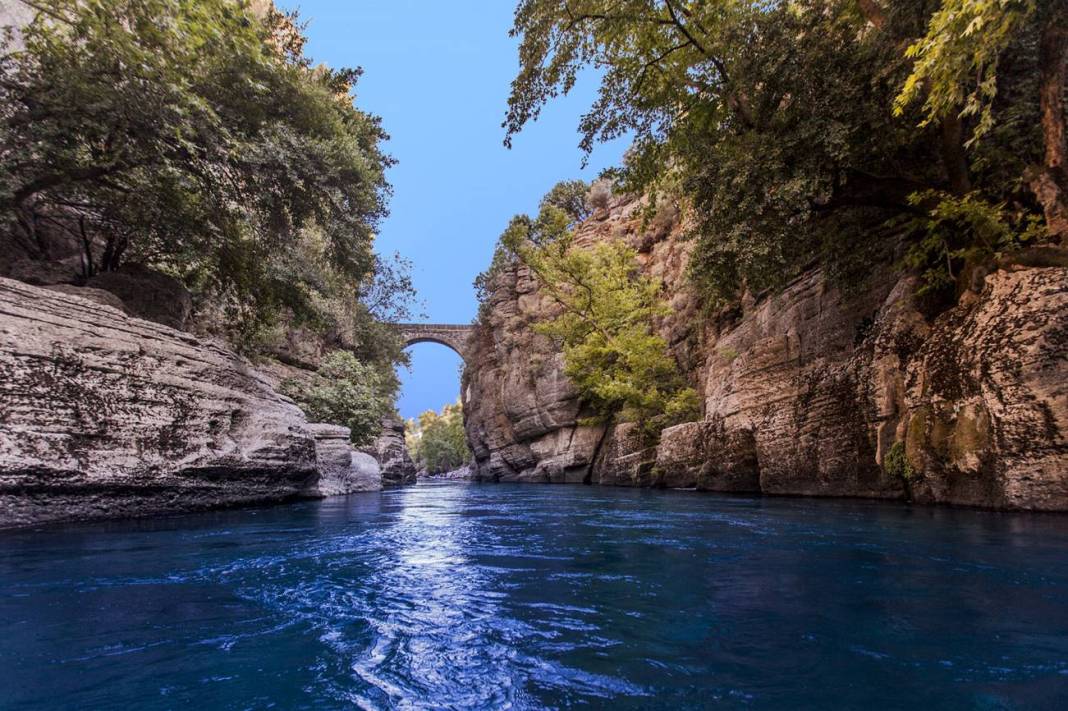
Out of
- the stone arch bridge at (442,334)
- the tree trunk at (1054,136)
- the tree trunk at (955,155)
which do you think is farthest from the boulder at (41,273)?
the stone arch bridge at (442,334)

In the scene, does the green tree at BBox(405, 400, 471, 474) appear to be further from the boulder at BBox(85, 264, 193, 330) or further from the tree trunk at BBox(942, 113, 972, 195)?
the tree trunk at BBox(942, 113, 972, 195)

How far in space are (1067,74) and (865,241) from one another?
3516 millimetres

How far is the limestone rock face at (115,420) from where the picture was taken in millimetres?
5637

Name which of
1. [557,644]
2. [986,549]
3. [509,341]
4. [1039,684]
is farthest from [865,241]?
[509,341]

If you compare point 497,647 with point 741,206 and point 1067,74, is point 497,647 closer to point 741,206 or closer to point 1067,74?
point 741,206

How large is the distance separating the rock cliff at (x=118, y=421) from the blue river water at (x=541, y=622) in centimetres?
89

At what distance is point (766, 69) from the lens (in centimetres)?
826

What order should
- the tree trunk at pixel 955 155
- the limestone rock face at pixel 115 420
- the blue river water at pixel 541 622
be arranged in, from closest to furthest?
the blue river water at pixel 541 622
the limestone rock face at pixel 115 420
the tree trunk at pixel 955 155

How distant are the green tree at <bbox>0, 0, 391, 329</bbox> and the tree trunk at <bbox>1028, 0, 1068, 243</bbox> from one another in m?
11.5

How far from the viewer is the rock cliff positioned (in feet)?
18.5

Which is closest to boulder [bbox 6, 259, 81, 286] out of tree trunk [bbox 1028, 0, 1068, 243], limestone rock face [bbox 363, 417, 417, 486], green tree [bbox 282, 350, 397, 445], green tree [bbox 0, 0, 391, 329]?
green tree [bbox 0, 0, 391, 329]

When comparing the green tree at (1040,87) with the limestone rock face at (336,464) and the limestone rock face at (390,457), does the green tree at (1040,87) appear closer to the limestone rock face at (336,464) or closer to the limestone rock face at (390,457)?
the limestone rock face at (336,464)

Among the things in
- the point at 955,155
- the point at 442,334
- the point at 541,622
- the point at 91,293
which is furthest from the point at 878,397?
the point at 442,334

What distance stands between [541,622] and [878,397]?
8.32 m
